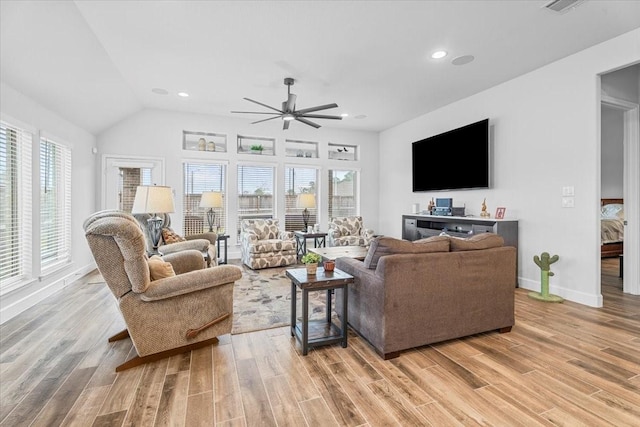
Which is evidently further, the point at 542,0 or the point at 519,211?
the point at 519,211

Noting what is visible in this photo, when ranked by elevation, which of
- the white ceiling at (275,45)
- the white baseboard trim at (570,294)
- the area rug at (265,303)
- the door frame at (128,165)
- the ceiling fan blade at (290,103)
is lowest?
the area rug at (265,303)

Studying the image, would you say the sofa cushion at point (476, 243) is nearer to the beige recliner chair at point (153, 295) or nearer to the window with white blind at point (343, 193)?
the beige recliner chair at point (153, 295)

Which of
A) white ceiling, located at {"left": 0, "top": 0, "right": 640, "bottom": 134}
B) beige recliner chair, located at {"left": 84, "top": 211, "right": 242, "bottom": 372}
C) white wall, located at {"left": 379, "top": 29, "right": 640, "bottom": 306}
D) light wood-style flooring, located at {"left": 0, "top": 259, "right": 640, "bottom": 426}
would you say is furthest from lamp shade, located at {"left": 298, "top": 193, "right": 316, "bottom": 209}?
beige recliner chair, located at {"left": 84, "top": 211, "right": 242, "bottom": 372}

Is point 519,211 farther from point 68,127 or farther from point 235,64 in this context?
point 68,127

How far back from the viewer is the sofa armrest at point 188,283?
2.14 metres

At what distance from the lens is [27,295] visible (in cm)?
341

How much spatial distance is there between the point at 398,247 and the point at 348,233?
4.22 m

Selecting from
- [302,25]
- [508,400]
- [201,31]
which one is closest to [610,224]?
[508,400]

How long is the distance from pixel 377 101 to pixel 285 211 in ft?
9.89

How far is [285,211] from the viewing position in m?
6.82

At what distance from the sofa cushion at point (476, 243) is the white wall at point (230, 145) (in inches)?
186

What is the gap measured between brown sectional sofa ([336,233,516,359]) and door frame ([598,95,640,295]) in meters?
2.58

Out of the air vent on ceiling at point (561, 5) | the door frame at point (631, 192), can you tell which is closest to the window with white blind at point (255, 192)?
the air vent on ceiling at point (561, 5)

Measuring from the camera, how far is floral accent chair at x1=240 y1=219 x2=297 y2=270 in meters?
5.26
